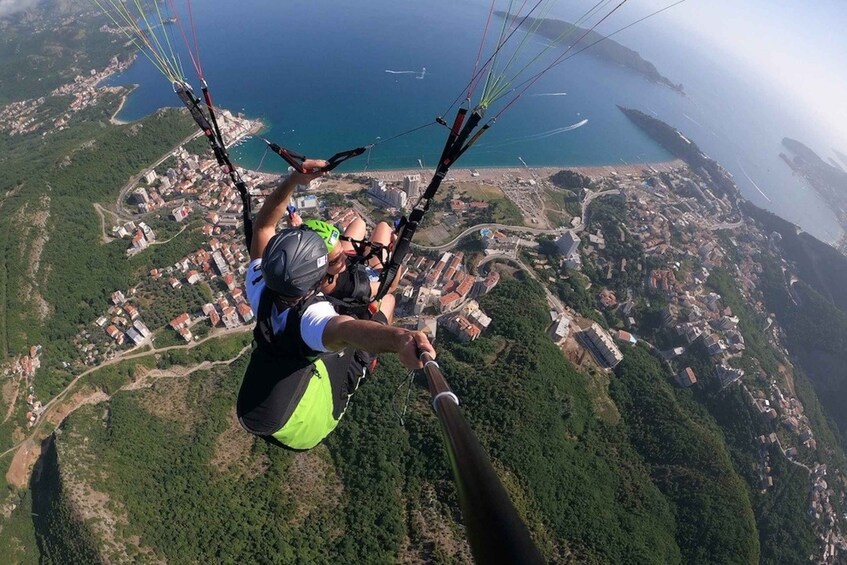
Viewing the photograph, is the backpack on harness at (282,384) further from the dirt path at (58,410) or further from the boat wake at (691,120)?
the boat wake at (691,120)

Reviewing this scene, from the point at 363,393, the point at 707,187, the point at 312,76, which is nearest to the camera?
the point at 363,393

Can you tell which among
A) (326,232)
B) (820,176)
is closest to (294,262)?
(326,232)

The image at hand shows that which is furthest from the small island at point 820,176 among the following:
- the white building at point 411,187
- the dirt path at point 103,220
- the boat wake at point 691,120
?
the dirt path at point 103,220

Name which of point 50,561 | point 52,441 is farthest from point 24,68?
point 50,561

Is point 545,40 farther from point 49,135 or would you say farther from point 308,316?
point 308,316

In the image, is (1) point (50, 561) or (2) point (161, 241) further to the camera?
(2) point (161, 241)

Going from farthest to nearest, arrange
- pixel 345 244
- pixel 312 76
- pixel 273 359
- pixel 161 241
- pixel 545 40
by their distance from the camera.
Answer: pixel 545 40 → pixel 312 76 → pixel 161 241 → pixel 345 244 → pixel 273 359

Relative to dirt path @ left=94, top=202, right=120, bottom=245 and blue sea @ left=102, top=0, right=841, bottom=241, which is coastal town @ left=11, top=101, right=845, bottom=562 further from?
blue sea @ left=102, top=0, right=841, bottom=241
